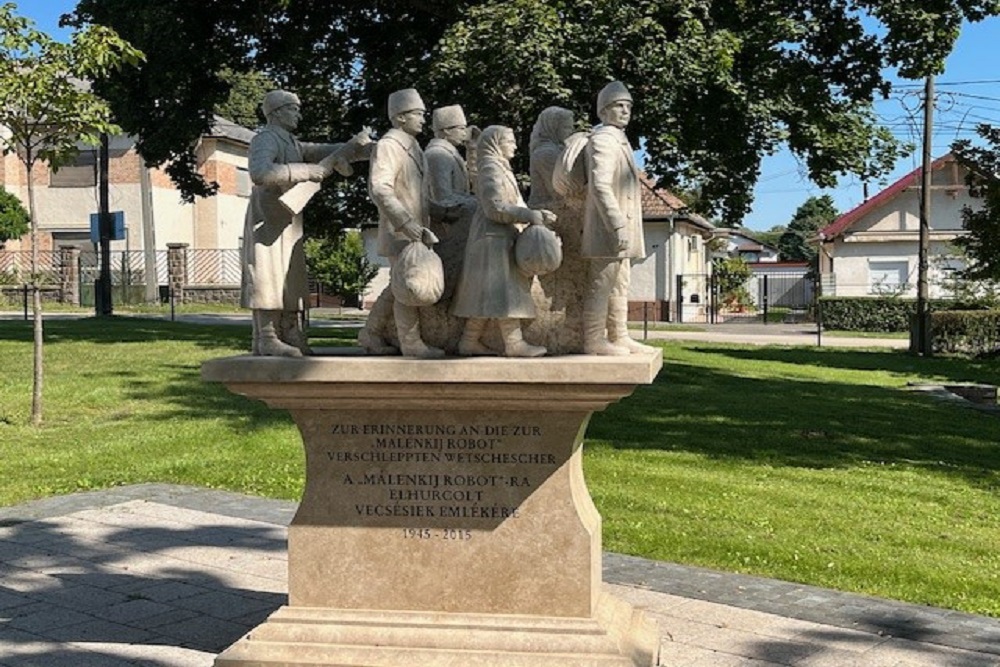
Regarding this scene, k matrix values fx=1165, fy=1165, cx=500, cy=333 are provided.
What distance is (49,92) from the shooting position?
11.6 m

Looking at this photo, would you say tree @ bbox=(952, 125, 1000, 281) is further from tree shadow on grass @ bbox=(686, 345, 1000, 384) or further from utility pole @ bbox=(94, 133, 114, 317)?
utility pole @ bbox=(94, 133, 114, 317)

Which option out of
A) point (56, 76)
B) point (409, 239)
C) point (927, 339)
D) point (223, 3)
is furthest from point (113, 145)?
point (409, 239)

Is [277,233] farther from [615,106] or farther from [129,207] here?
[129,207]

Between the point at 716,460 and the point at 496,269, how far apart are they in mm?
6337

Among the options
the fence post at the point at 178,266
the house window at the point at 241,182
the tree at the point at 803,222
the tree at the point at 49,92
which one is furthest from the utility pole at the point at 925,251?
the tree at the point at 803,222

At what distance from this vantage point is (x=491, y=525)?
Answer: 5.27m

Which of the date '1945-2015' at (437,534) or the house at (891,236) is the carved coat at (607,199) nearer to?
the date '1945-2015' at (437,534)

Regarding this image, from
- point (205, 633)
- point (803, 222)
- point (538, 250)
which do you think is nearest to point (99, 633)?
point (205, 633)

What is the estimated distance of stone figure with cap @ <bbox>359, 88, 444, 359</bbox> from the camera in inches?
204

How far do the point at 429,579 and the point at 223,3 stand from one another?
1671 cm

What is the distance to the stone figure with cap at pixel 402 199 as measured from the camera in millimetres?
5180

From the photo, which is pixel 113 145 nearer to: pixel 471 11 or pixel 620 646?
pixel 471 11

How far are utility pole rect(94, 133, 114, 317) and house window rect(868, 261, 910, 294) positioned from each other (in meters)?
28.0

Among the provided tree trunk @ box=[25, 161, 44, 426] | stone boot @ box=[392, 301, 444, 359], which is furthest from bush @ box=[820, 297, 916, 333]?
stone boot @ box=[392, 301, 444, 359]
